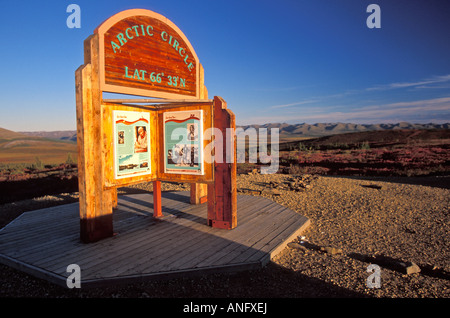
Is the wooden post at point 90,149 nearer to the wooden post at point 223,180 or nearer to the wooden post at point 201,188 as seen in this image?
the wooden post at point 223,180

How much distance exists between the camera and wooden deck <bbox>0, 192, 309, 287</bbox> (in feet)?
13.5

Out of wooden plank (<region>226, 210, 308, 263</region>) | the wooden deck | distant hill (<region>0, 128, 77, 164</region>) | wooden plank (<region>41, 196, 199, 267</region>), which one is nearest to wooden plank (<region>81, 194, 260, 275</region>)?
the wooden deck

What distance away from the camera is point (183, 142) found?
20.5 feet

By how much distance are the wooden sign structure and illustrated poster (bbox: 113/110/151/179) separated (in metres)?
0.02

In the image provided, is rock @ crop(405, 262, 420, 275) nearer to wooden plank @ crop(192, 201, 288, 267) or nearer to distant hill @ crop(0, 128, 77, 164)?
wooden plank @ crop(192, 201, 288, 267)

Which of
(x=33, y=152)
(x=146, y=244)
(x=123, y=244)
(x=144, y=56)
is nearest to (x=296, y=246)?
(x=146, y=244)

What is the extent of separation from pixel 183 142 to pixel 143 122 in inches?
38.6

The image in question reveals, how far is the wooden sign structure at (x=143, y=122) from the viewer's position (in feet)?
16.2

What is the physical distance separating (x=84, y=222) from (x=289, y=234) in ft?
13.0

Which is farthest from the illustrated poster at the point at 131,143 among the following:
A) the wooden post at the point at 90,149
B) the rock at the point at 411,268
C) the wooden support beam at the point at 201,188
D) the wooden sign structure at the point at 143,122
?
the rock at the point at 411,268

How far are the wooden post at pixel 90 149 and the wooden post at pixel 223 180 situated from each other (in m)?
2.17

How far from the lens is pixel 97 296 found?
3590mm
